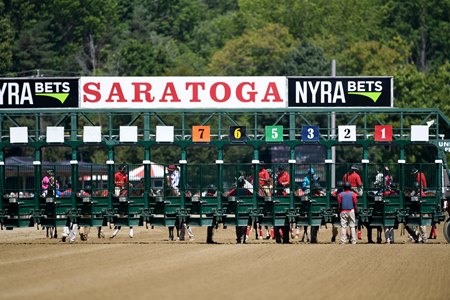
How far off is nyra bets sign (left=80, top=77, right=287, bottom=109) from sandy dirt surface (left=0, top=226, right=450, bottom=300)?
16.8ft

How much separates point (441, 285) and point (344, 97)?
19430 mm

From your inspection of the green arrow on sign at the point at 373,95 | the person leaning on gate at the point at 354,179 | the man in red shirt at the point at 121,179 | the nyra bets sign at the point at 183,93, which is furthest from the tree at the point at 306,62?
the person leaning on gate at the point at 354,179

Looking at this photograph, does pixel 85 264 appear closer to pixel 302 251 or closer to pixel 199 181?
pixel 302 251

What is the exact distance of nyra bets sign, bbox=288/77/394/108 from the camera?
51000 mm

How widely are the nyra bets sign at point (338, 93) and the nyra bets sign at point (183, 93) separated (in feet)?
1.89

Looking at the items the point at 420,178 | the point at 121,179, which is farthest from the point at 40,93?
the point at 420,178

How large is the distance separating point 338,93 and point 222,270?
54.7 ft

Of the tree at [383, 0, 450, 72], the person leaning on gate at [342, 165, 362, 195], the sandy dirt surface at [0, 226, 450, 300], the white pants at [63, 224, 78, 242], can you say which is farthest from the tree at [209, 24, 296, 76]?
the sandy dirt surface at [0, 226, 450, 300]

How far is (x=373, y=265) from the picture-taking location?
1449 inches

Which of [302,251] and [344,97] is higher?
[344,97]

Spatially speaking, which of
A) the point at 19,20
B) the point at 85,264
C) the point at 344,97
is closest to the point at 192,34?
the point at 19,20

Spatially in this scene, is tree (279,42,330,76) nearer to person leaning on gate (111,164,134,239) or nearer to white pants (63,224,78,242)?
person leaning on gate (111,164,134,239)

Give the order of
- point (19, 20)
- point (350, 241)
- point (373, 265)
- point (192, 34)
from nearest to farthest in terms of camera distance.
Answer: point (373, 265) → point (350, 241) → point (19, 20) → point (192, 34)

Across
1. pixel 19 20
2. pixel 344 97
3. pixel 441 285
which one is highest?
pixel 19 20
